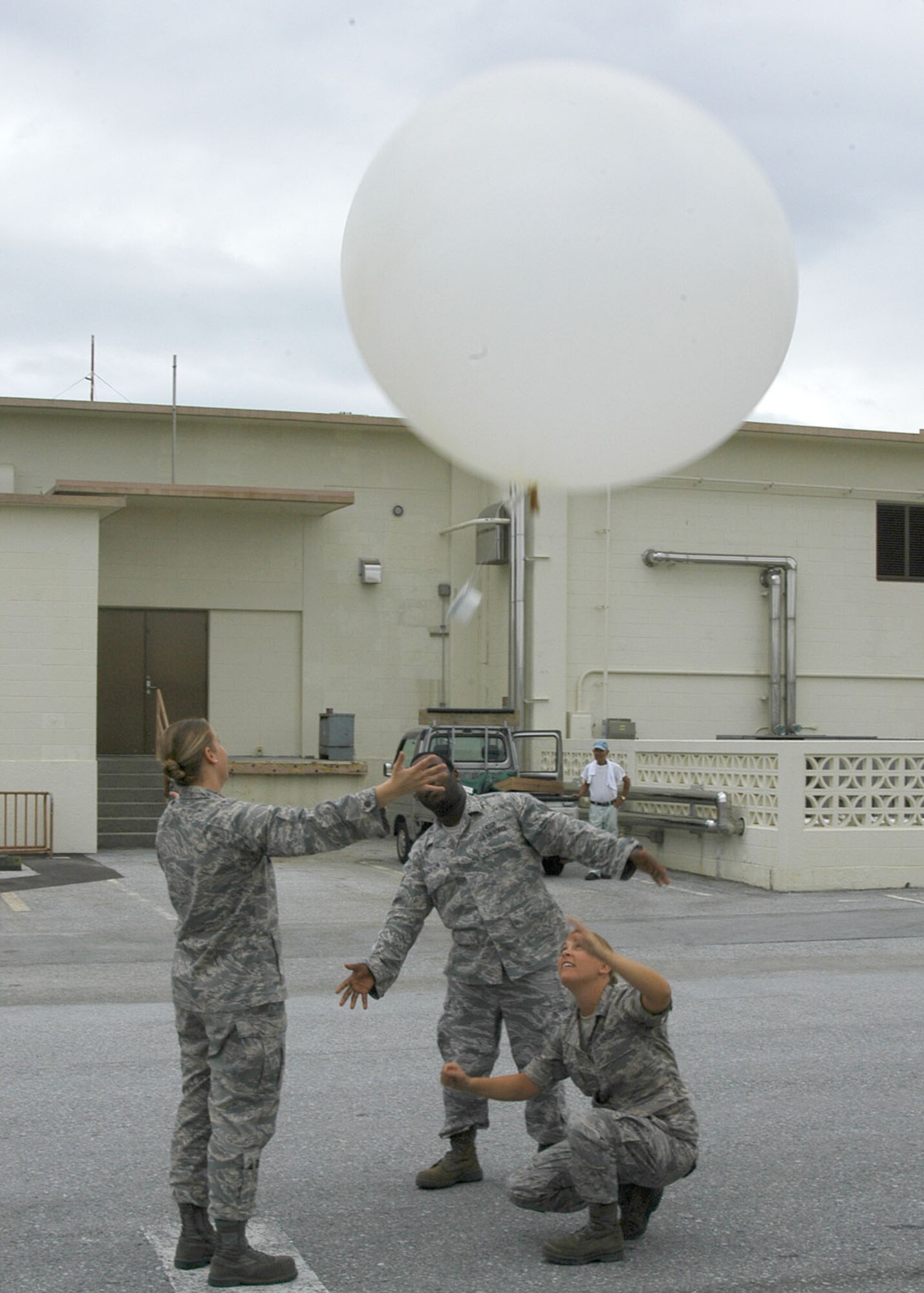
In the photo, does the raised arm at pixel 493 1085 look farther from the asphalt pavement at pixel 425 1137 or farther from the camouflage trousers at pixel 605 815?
the camouflage trousers at pixel 605 815

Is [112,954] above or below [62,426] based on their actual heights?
below

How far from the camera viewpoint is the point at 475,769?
65.7ft

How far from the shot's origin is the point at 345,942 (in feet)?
43.0

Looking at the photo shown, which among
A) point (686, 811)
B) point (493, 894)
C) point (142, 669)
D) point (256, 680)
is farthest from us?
point (256, 680)

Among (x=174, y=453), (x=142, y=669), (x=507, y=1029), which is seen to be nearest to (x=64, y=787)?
(x=142, y=669)

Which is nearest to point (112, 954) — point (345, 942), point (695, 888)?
point (345, 942)

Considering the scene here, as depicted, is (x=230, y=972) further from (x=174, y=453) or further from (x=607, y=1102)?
(x=174, y=453)

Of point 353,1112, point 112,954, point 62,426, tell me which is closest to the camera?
point 353,1112

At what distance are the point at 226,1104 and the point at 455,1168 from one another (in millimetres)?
1409

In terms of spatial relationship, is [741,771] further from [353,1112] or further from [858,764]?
[353,1112]

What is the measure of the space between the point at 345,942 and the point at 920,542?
18405 mm

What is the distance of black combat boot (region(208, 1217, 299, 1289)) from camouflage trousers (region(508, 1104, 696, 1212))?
1049 mm

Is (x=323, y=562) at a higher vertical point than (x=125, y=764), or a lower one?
higher

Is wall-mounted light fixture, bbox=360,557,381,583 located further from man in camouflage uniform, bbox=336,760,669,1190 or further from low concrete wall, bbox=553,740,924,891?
man in camouflage uniform, bbox=336,760,669,1190
